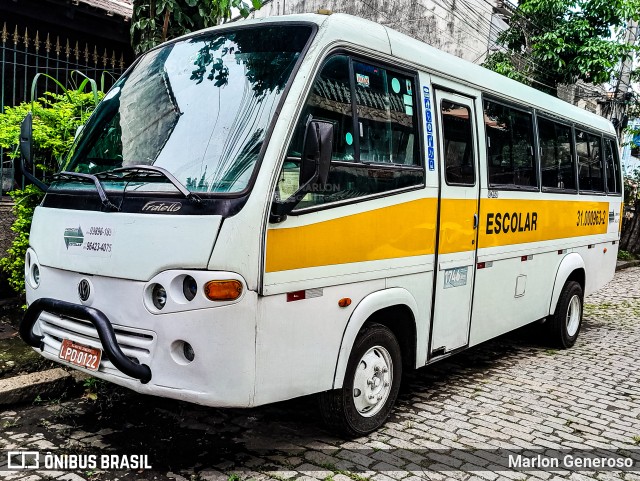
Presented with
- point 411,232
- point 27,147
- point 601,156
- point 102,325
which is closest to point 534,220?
point 411,232

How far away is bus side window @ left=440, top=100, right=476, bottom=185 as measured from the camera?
4992mm

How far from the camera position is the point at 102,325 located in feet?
11.4

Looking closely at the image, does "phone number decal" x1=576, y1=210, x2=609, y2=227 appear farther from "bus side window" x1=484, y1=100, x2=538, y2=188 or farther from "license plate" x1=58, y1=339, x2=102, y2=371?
"license plate" x1=58, y1=339, x2=102, y2=371

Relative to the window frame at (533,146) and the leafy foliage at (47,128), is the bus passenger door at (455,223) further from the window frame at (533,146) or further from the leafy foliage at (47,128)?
the leafy foliage at (47,128)

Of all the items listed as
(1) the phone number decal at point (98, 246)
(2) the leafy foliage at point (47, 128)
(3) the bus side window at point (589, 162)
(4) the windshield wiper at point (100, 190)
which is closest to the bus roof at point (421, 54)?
(3) the bus side window at point (589, 162)

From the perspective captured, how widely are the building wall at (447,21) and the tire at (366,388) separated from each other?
1650 cm

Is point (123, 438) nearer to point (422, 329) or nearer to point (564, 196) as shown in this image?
point (422, 329)

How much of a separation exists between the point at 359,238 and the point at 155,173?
51.8 inches

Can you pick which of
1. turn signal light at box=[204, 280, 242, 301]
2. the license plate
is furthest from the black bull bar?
turn signal light at box=[204, 280, 242, 301]

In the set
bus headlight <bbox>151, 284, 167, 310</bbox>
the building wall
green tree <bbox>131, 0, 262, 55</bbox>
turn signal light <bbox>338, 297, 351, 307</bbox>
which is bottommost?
turn signal light <bbox>338, 297, 351, 307</bbox>

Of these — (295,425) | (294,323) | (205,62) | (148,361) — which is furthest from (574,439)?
(205,62)

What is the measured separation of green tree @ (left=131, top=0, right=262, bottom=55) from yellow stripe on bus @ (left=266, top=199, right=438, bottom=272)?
3134 mm

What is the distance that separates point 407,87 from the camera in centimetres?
459

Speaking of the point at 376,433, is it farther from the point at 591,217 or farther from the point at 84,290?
the point at 591,217
